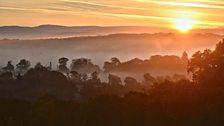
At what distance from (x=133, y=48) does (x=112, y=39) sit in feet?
50.6

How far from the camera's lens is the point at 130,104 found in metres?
21.2

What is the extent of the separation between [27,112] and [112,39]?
155064 mm

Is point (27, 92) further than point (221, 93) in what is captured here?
Yes

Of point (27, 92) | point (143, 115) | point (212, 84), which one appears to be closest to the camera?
point (143, 115)

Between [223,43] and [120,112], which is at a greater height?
[223,43]

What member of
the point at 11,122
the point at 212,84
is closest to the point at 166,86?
the point at 212,84

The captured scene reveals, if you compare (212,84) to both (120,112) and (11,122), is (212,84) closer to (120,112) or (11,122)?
(120,112)

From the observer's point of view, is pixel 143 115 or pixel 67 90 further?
pixel 67 90

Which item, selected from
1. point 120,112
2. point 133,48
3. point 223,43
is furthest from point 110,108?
point 133,48

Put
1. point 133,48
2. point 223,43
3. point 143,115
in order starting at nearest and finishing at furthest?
Answer: point 143,115 → point 223,43 → point 133,48

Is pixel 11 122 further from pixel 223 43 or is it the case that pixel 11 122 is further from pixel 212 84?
pixel 223 43

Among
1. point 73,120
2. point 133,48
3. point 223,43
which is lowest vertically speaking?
point 73,120

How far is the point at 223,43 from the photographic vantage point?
23938mm

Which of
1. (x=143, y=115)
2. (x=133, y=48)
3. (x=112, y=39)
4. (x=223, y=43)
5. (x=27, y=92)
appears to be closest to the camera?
(x=143, y=115)
